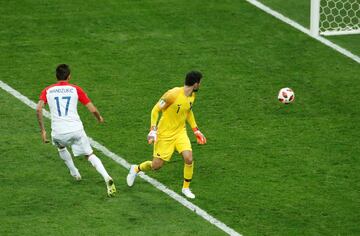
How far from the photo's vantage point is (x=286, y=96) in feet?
54.3

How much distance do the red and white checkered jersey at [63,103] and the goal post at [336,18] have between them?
7.56m

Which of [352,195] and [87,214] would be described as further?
[352,195]

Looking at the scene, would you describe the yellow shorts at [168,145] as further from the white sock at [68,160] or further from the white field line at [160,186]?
the white sock at [68,160]

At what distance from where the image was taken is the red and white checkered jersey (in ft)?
45.2

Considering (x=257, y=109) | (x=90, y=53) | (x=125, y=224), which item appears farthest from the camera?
(x=90, y=53)

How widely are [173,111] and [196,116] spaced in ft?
9.82

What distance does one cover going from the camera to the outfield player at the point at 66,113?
13.8 meters

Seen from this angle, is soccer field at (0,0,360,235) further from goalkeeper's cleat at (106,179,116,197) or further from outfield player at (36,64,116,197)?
outfield player at (36,64,116,197)

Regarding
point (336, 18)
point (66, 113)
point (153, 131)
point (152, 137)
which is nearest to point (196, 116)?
point (153, 131)

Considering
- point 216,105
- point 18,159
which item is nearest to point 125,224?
point 18,159

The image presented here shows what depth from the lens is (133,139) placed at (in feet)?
52.7

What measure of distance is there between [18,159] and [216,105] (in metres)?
3.97

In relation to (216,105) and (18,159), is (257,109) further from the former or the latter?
(18,159)

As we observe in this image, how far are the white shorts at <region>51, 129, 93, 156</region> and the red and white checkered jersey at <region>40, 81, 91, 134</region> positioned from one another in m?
0.07
